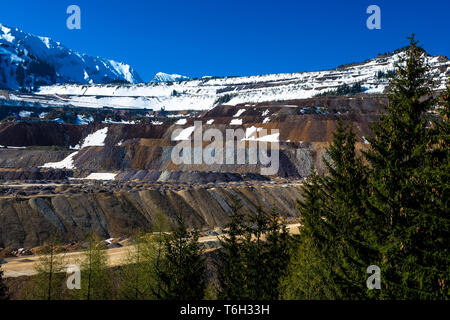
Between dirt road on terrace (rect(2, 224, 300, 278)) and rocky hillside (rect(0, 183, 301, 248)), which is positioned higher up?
rocky hillside (rect(0, 183, 301, 248))

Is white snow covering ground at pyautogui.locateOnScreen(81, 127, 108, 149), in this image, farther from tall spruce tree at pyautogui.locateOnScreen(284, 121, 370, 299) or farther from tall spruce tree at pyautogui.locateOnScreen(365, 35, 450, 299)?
tall spruce tree at pyautogui.locateOnScreen(365, 35, 450, 299)

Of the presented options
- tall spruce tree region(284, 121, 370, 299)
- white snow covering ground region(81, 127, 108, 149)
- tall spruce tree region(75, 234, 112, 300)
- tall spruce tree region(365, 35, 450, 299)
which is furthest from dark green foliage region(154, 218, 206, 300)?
white snow covering ground region(81, 127, 108, 149)

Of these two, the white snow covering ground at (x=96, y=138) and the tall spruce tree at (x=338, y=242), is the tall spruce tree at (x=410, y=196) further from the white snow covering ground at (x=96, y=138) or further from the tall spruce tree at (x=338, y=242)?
the white snow covering ground at (x=96, y=138)

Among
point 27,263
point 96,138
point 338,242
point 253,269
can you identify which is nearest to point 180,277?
point 253,269

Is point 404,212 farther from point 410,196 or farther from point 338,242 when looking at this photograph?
point 338,242

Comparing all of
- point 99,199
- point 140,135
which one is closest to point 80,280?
point 99,199

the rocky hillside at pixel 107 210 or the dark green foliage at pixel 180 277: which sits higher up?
the rocky hillside at pixel 107 210

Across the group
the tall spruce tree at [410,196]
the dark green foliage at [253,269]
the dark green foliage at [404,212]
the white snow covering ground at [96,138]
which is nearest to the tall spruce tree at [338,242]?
the dark green foliage at [404,212]
